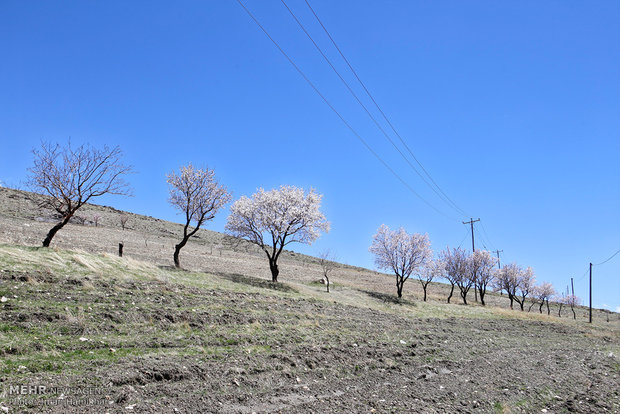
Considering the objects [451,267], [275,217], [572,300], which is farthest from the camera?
[572,300]

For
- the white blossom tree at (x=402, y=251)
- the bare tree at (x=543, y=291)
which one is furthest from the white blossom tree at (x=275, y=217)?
the bare tree at (x=543, y=291)

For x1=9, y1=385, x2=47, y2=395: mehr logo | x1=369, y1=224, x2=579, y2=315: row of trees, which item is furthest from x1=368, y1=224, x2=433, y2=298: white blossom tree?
x1=9, y1=385, x2=47, y2=395: mehr logo

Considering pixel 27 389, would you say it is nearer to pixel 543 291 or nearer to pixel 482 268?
pixel 482 268

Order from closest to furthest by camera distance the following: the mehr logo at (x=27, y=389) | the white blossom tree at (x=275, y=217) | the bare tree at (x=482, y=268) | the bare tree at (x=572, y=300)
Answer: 1. the mehr logo at (x=27, y=389)
2. the white blossom tree at (x=275, y=217)
3. the bare tree at (x=482, y=268)
4. the bare tree at (x=572, y=300)

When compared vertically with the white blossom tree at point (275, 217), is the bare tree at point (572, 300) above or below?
below

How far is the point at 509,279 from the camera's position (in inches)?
2689

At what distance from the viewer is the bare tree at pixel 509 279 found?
221 feet

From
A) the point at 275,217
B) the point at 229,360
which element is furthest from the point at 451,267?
the point at 229,360

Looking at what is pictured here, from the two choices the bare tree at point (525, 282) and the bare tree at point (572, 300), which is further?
the bare tree at point (572, 300)

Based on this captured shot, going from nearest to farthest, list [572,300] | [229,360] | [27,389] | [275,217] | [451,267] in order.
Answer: [27,389], [229,360], [275,217], [451,267], [572,300]

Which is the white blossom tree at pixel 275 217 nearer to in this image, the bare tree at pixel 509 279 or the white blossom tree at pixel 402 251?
the white blossom tree at pixel 402 251

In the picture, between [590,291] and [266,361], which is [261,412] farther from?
[590,291]

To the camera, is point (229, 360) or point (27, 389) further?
point (229, 360)

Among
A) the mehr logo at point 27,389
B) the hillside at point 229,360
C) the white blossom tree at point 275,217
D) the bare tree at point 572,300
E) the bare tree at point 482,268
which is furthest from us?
the bare tree at point 572,300
